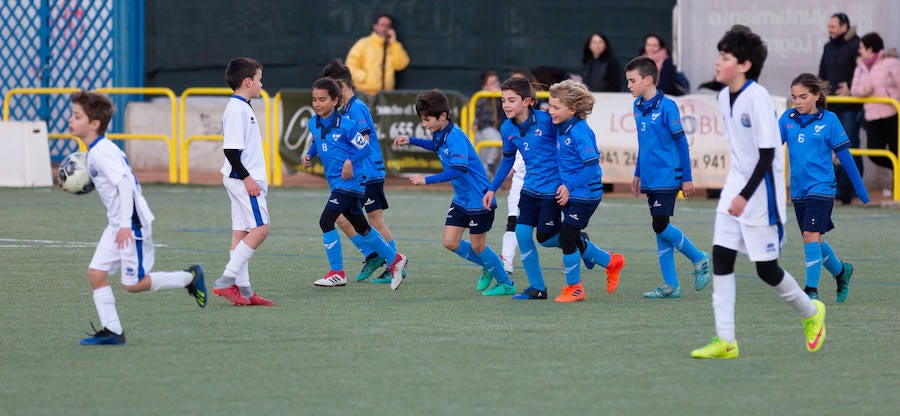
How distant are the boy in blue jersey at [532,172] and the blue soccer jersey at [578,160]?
12 cm

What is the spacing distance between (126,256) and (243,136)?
1.79m

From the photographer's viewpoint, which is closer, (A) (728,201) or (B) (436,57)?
(A) (728,201)

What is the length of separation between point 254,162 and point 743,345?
3.49 m

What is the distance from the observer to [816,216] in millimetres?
10352

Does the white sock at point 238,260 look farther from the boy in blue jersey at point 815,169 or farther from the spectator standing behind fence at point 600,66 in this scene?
the spectator standing behind fence at point 600,66

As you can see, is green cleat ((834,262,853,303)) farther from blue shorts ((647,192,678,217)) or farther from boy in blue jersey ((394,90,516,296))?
boy in blue jersey ((394,90,516,296))

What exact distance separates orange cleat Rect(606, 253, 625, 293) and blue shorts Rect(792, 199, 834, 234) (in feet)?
4.19

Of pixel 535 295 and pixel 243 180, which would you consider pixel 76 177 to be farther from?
pixel 535 295

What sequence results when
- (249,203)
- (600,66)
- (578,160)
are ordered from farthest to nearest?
(600,66) → (578,160) → (249,203)

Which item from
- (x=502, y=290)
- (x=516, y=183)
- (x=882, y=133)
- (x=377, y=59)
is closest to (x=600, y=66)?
(x=377, y=59)

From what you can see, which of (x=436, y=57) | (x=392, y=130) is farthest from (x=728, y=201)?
(x=436, y=57)

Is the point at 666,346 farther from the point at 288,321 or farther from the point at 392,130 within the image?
the point at 392,130

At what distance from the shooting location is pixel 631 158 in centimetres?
1948

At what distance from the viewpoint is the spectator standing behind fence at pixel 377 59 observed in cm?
2191
